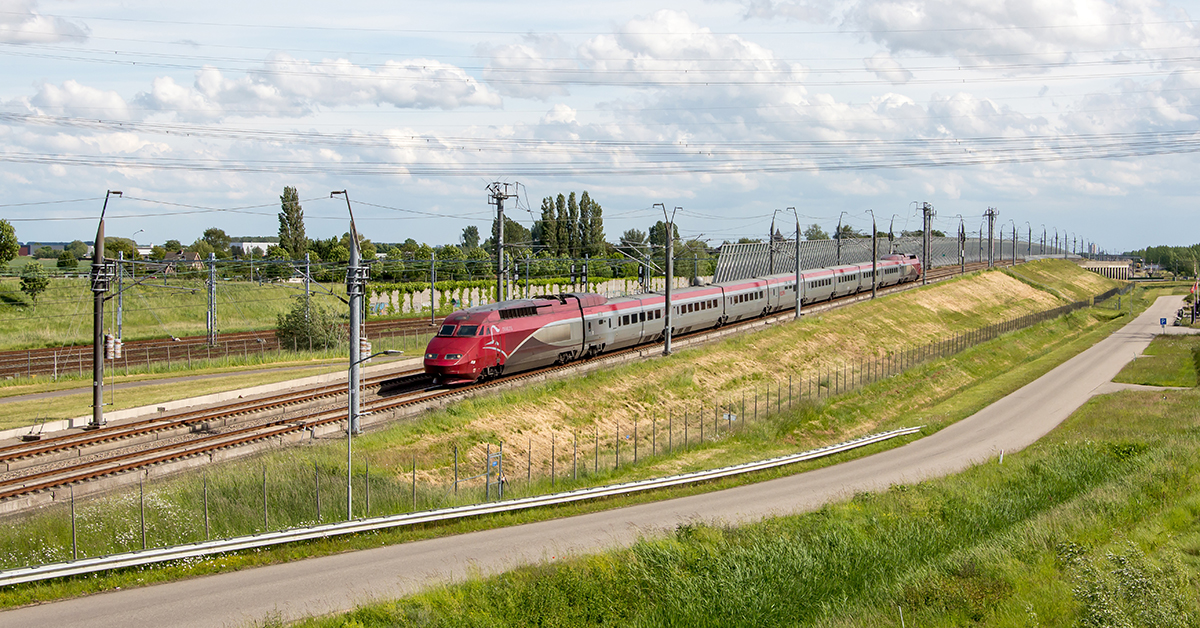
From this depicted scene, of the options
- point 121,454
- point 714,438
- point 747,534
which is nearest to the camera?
point 747,534

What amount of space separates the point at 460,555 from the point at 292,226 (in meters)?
104

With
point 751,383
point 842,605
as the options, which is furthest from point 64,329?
point 842,605

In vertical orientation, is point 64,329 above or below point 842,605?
above

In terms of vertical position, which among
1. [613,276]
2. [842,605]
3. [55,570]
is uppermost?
[613,276]

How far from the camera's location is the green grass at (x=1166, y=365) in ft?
211

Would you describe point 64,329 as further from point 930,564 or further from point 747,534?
point 930,564

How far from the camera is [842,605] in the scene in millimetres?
22016

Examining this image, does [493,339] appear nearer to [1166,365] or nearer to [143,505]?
[143,505]

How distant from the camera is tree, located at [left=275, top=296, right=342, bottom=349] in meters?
65.0

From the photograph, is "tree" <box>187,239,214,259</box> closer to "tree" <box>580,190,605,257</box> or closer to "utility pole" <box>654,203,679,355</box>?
"tree" <box>580,190,605,257</box>

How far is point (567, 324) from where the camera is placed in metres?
48.8

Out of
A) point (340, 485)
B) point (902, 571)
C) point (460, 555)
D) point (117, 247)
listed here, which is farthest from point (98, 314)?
point (117, 247)

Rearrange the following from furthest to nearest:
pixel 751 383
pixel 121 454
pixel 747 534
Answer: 1. pixel 751 383
2. pixel 121 454
3. pixel 747 534

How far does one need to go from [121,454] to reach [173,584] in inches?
477
